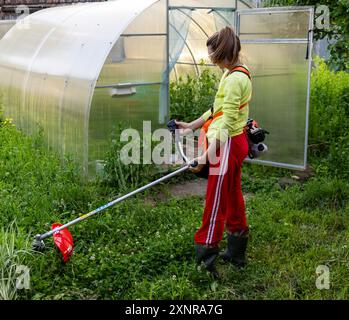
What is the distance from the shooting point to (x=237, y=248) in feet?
14.4

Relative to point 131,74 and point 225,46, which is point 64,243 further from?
point 131,74

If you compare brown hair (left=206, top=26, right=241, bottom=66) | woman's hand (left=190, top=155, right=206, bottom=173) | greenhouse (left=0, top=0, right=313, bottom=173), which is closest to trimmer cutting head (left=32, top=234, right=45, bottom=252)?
woman's hand (left=190, top=155, right=206, bottom=173)

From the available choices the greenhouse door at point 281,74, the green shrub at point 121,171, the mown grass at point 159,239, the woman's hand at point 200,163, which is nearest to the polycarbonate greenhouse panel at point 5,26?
the mown grass at point 159,239

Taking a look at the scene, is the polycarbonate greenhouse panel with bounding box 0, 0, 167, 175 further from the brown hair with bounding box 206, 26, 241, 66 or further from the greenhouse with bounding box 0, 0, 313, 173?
the brown hair with bounding box 206, 26, 241, 66

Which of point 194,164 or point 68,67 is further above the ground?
point 68,67

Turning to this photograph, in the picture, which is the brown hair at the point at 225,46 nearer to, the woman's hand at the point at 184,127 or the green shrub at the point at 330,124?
the woman's hand at the point at 184,127

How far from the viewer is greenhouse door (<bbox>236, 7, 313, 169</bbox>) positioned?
691 centimetres

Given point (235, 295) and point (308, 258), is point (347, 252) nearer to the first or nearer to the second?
point (308, 258)

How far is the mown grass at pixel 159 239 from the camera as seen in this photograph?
4012mm

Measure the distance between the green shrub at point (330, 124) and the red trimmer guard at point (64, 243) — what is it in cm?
360

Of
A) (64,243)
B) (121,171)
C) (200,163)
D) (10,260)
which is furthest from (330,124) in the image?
(10,260)

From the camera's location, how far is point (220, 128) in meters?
3.97

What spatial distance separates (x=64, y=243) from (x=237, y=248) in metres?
1.41
